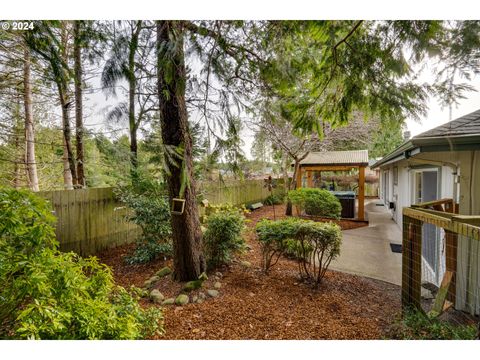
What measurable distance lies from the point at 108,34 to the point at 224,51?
858 millimetres

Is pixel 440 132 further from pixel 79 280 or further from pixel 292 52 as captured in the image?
pixel 79 280

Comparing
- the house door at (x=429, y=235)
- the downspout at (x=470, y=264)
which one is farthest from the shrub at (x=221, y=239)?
the house door at (x=429, y=235)

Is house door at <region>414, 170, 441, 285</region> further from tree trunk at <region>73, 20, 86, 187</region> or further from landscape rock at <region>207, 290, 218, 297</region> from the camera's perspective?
tree trunk at <region>73, 20, 86, 187</region>

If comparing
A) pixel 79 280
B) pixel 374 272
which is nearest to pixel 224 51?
pixel 79 280

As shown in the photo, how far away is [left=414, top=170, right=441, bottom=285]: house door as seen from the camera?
2.93m

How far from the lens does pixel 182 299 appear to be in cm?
214

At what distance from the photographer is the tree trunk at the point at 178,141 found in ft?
5.13

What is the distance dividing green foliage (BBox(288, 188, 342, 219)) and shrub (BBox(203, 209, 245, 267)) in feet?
12.5

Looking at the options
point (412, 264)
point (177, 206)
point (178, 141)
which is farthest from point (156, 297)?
point (412, 264)

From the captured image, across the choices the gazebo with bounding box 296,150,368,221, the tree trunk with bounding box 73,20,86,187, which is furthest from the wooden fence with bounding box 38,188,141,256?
the gazebo with bounding box 296,150,368,221

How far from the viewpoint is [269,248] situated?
2.78m

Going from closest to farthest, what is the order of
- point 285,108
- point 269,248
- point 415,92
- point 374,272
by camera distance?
point 415,92
point 285,108
point 269,248
point 374,272

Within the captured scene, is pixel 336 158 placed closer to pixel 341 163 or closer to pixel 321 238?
pixel 341 163

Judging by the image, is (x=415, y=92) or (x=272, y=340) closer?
(x=272, y=340)
